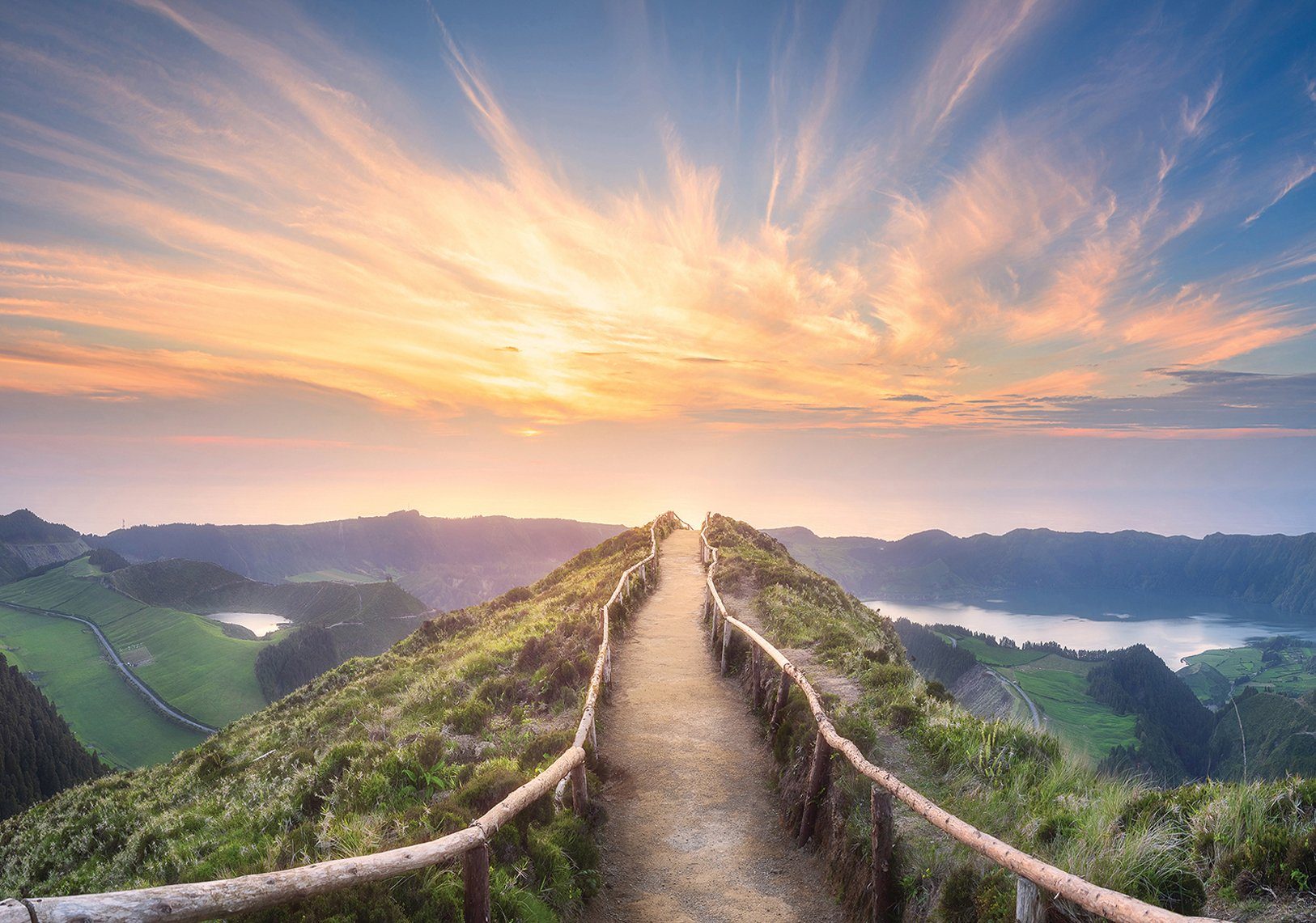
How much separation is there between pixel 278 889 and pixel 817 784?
7.15 metres

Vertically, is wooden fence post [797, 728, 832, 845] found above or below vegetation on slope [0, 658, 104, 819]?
above

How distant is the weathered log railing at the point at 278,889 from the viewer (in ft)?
10.8

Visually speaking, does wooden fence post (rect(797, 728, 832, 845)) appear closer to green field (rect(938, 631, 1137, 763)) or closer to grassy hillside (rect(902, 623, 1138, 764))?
grassy hillside (rect(902, 623, 1138, 764))

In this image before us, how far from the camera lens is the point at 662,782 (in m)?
11.3

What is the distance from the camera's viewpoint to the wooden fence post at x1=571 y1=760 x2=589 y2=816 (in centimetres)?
936

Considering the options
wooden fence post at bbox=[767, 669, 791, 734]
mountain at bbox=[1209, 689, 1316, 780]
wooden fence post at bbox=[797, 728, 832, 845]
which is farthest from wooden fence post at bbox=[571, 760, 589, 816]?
mountain at bbox=[1209, 689, 1316, 780]

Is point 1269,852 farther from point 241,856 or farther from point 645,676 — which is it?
point 645,676

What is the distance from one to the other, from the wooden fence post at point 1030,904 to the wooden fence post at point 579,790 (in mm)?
6032

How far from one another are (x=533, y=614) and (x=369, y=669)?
9.71m

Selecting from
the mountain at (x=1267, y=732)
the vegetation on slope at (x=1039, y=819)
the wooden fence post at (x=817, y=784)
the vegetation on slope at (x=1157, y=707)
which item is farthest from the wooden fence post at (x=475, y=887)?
the vegetation on slope at (x=1157, y=707)

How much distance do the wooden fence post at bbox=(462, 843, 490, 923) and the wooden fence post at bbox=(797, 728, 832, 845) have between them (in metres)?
5.10

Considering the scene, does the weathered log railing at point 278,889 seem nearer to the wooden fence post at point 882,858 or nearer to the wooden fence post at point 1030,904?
the wooden fence post at point 882,858

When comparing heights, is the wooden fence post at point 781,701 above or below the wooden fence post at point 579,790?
above

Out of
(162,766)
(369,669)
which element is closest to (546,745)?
(162,766)
